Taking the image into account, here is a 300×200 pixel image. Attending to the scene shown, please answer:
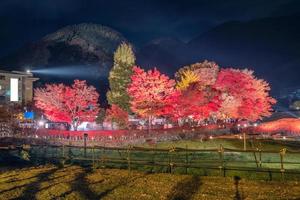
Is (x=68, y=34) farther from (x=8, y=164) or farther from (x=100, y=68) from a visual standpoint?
(x=8, y=164)

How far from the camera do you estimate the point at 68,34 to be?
426ft

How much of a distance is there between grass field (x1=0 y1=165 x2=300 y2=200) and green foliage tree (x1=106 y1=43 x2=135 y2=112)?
41725 mm

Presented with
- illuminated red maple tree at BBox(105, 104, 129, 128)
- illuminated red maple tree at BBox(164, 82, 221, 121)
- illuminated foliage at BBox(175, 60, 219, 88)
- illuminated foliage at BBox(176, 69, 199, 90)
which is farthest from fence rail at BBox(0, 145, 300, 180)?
illuminated foliage at BBox(175, 60, 219, 88)

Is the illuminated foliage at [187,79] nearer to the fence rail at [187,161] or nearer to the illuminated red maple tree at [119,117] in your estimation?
the illuminated red maple tree at [119,117]

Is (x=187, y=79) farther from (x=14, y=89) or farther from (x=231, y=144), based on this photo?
Result: (x=14, y=89)

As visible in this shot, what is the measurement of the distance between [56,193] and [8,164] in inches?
551

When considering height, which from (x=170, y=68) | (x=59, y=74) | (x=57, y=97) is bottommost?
(x=57, y=97)

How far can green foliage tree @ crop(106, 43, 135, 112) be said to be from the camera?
61844 mm

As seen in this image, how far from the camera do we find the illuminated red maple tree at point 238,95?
2467 inches

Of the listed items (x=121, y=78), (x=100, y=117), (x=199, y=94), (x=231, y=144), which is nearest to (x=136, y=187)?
(x=231, y=144)

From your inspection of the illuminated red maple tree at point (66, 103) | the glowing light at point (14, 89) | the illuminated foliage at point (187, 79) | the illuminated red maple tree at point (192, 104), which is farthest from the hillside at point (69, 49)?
the illuminated red maple tree at point (192, 104)

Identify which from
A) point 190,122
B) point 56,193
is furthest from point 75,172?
point 190,122

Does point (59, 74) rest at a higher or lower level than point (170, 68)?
lower

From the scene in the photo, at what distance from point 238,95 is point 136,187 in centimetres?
5063
